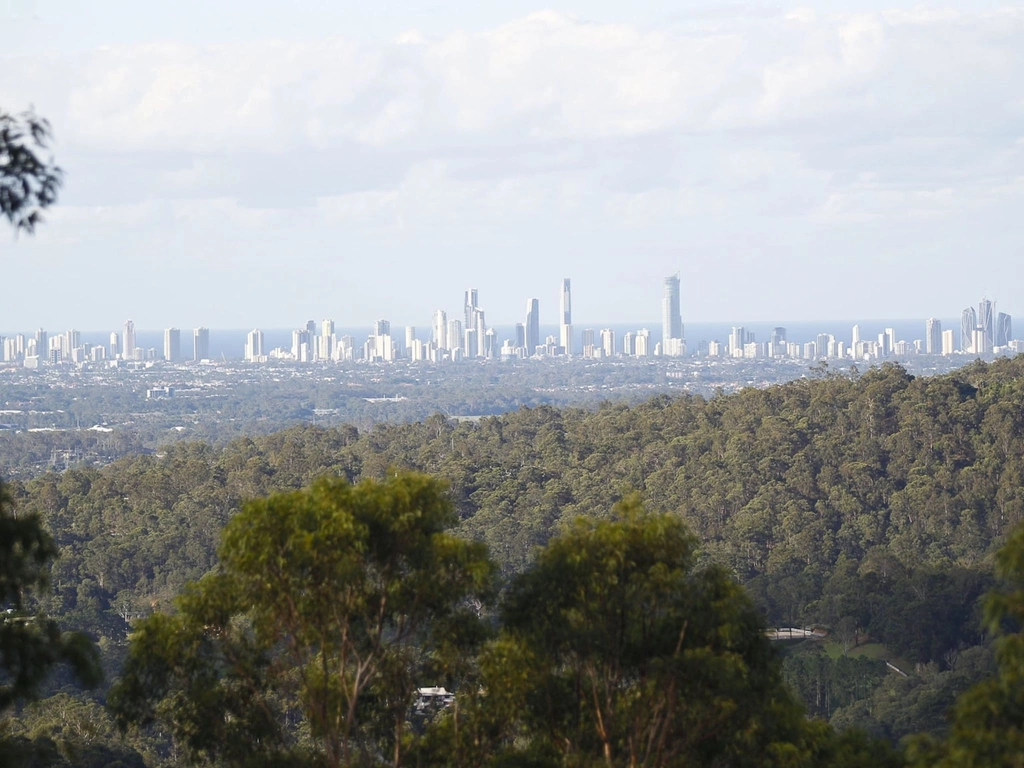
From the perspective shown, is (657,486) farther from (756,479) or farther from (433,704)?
(433,704)

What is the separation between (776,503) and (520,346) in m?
152

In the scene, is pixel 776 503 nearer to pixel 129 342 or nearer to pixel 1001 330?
pixel 1001 330

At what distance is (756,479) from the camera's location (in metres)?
40.6

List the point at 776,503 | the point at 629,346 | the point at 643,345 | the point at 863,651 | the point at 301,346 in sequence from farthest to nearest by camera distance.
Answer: the point at 629,346, the point at 643,345, the point at 301,346, the point at 776,503, the point at 863,651

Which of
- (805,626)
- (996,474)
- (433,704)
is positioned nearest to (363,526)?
(433,704)

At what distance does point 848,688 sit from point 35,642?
21349mm

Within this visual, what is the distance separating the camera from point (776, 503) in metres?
38.9

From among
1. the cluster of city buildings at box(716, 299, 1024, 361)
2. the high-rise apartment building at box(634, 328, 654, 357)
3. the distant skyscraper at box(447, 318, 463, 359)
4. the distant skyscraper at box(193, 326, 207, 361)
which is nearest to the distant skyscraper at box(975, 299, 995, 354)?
the cluster of city buildings at box(716, 299, 1024, 361)

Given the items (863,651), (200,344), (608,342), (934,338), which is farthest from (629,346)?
(863,651)

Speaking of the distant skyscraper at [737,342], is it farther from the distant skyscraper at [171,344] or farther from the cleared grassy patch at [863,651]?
the cleared grassy patch at [863,651]

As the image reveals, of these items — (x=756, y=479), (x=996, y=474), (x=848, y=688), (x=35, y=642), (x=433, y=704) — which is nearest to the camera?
(x=35, y=642)

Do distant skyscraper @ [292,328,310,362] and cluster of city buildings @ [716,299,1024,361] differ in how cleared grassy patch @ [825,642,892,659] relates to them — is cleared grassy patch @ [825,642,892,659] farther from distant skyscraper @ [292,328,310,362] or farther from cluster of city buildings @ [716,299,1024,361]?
distant skyscraper @ [292,328,310,362]

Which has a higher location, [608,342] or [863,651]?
[608,342]

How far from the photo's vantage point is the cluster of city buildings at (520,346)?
15512 centimetres
